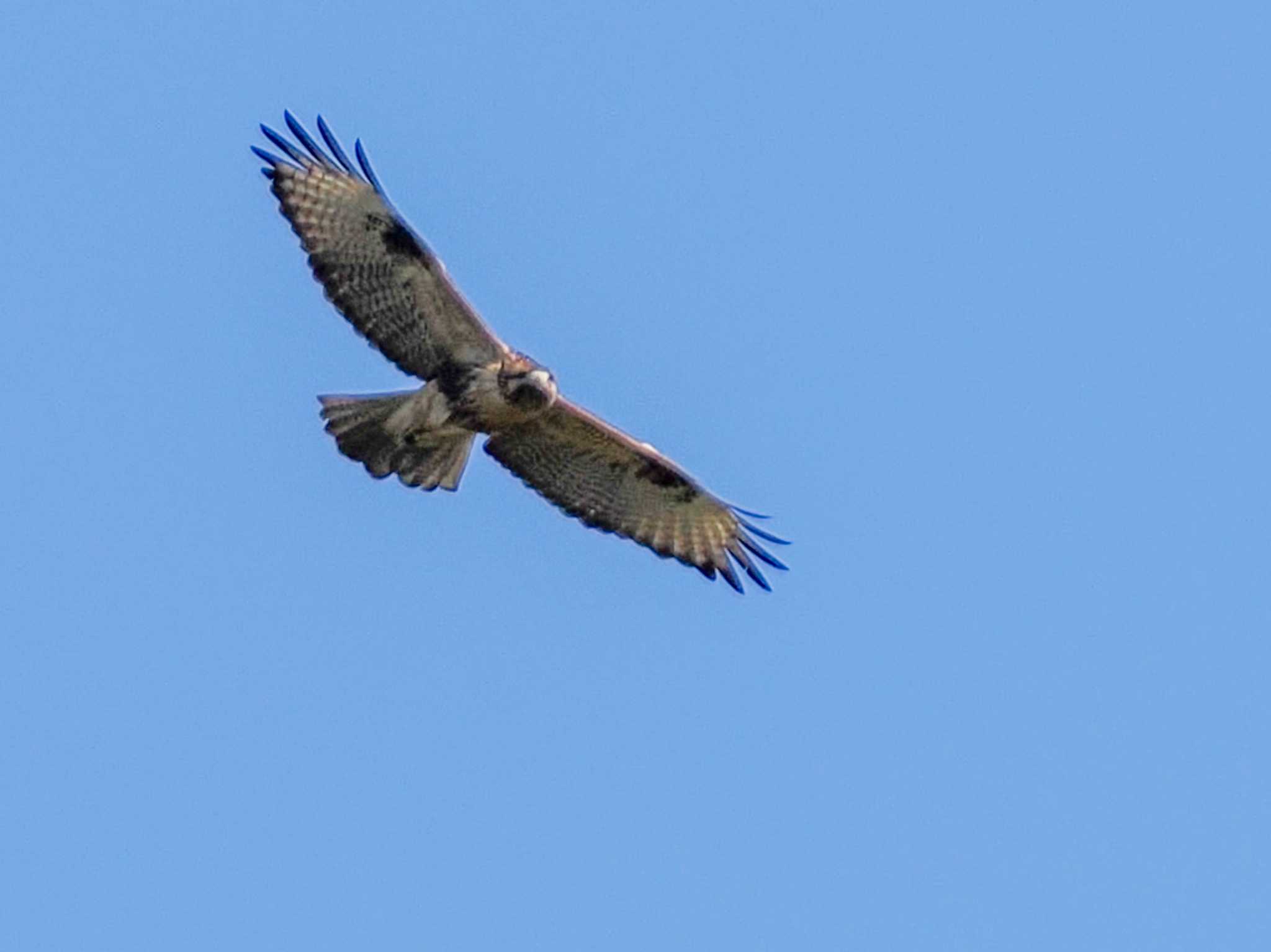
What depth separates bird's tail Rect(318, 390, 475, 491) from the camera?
816 inches

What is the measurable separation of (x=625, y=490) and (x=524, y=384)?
1.39 meters

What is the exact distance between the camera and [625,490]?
21.5 metres

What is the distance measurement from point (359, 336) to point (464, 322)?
2.25 feet

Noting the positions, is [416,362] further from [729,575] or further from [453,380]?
[729,575]

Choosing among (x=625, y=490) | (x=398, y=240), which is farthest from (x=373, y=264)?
(x=625, y=490)

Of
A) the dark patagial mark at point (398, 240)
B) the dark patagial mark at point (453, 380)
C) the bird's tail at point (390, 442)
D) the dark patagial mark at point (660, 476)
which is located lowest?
the bird's tail at point (390, 442)

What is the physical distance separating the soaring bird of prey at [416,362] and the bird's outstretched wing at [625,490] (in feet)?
0.05

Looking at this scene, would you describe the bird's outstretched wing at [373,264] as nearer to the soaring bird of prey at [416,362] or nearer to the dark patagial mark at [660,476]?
the soaring bird of prey at [416,362]

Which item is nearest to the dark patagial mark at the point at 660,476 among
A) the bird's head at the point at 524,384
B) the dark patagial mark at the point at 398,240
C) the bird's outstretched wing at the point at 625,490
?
the bird's outstretched wing at the point at 625,490

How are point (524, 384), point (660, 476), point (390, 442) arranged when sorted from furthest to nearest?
point (660, 476) → point (390, 442) → point (524, 384)

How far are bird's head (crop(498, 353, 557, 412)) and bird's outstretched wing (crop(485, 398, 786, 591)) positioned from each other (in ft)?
1.37

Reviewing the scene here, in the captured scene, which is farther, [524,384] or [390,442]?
[390,442]

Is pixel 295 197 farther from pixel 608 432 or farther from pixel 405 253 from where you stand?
pixel 608 432

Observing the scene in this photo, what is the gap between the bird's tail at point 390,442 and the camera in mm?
20734
